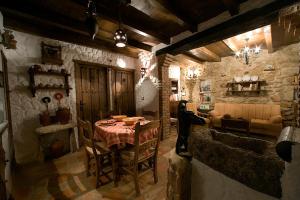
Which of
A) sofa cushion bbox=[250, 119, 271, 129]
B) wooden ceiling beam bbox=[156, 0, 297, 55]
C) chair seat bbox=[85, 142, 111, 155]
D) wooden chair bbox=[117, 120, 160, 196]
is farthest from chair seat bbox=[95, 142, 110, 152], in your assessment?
sofa cushion bbox=[250, 119, 271, 129]

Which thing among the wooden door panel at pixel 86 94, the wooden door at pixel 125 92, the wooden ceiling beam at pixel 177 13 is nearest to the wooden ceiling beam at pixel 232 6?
the wooden ceiling beam at pixel 177 13

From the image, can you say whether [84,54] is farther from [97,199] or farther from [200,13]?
[97,199]

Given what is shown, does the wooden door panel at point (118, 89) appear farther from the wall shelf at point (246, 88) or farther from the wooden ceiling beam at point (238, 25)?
the wall shelf at point (246, 88)

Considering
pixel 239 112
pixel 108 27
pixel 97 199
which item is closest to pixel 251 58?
pixel 239 112

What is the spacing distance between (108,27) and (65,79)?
57.7 inches

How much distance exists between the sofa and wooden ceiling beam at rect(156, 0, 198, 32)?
317 cm

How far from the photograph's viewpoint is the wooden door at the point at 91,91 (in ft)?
11.8

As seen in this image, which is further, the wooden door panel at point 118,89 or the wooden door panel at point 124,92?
the wooden door panel at point 124,92

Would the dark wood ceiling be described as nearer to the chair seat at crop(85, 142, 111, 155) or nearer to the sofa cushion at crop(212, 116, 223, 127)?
the chair seat at crop(85, 142, 111, 155)

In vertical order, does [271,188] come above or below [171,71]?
below

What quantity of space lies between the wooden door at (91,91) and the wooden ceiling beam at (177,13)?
7.86 feet

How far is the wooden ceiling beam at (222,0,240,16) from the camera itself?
6.93 feet

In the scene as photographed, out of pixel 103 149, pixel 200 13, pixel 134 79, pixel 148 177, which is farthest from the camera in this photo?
pixel 134 79

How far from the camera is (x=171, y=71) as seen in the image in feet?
20.4
